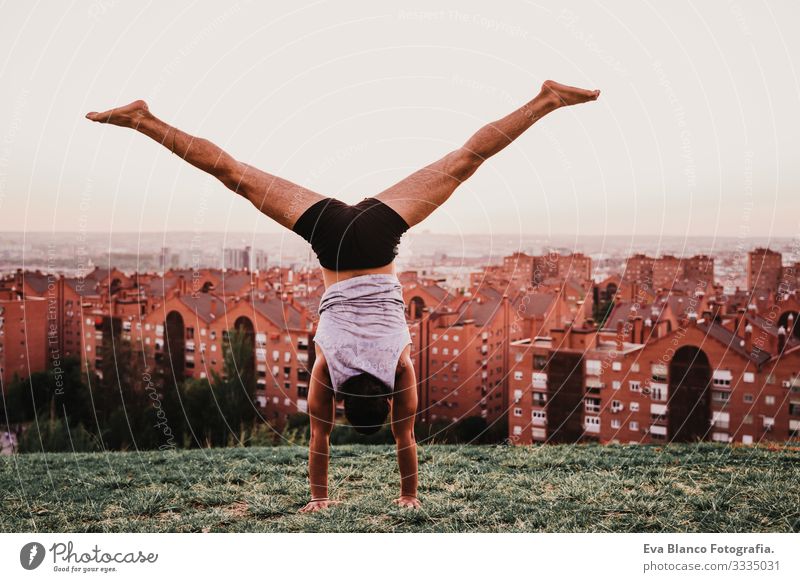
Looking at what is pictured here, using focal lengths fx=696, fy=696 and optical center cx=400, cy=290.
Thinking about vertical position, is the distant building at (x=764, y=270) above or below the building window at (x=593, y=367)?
above

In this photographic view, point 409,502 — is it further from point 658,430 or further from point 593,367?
point 658,430

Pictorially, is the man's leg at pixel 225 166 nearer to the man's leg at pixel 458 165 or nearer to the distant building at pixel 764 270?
the man's leg at pixel 458 165

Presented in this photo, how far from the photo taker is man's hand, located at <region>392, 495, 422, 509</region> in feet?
14.4

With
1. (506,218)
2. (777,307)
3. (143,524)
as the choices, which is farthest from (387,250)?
(777,307)

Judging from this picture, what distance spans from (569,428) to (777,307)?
441 cm

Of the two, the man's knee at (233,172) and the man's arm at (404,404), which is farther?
the man's knee at (233,172)

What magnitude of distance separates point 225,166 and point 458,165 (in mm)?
1441

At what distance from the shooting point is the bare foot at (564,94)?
4353 mm

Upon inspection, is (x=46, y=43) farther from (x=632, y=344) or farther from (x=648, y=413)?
(x=648, y=413)

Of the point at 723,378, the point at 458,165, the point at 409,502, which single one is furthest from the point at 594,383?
the point at 458,165

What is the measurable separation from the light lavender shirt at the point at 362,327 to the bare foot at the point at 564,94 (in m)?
1.53

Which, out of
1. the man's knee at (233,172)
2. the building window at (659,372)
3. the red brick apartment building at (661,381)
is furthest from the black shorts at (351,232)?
the building window at (659,372)

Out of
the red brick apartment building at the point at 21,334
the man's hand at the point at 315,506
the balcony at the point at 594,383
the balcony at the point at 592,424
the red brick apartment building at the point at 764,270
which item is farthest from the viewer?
the balcony at the point at 592,424

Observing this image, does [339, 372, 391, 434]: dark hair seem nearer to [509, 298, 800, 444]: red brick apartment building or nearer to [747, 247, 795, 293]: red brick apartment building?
[747, 247, 795, 293]: red brick apartment building
